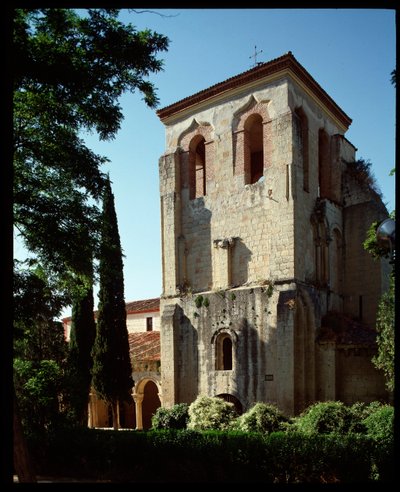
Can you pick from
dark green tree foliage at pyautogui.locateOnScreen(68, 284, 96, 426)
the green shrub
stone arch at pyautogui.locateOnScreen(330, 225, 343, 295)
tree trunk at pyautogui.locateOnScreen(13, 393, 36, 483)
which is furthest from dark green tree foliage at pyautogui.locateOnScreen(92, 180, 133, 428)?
tree trunk at pyautogui.locateOnScreen(13, 393, 36, 483)

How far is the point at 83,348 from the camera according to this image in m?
24.8

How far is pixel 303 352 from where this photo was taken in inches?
773

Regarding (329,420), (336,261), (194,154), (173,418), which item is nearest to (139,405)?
(173,418)

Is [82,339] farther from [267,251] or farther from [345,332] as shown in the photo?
[345,332]

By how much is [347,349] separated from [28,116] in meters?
14.5

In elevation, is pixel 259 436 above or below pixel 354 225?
below

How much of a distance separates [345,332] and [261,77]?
11.3 m

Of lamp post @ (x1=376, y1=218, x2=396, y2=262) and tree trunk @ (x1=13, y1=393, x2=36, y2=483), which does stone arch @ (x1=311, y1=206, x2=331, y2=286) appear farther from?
tree trunk @ (x1=13, y1=393, x2=36, y2=483)

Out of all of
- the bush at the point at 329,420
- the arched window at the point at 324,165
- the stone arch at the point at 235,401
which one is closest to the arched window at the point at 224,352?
the stone arch at the point at 235,401

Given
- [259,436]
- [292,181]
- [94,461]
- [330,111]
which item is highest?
[330,111]

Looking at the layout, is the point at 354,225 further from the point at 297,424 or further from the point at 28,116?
the point at 28,116

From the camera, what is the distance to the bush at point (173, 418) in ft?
65.0

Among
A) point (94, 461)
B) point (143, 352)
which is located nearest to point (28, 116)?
point (94, 461)

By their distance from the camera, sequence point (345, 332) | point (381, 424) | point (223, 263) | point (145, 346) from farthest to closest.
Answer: point (145, 346) < point (223, 263) < point (345, 332) < point (381, 424)
